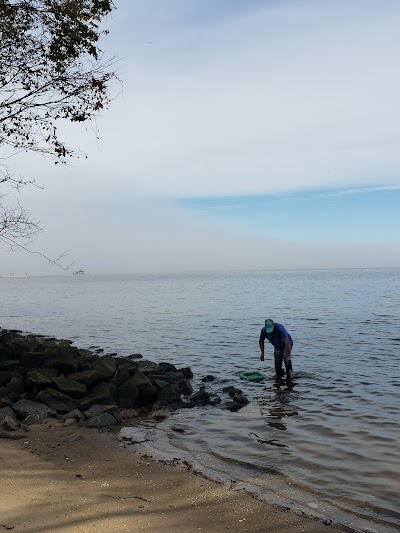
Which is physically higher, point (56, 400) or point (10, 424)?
point (10, 424)

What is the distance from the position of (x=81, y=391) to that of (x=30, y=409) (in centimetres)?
144

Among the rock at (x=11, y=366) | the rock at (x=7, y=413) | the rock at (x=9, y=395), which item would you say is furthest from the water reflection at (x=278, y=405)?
the rock at (x=11, y=366)

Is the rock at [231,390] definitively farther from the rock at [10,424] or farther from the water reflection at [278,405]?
the rock at [10,424]

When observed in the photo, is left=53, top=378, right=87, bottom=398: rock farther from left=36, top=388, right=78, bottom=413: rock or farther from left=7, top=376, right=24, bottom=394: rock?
left=7, top=376, right=24, bottom=394: rock

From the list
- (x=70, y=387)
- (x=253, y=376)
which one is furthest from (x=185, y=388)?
(x=70, y=387)

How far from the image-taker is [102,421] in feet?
33.2

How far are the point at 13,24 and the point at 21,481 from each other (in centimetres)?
963

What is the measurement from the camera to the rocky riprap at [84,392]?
10.3 m

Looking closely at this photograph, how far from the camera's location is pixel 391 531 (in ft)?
18.8

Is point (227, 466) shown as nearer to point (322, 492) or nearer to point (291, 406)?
point (322, 492)

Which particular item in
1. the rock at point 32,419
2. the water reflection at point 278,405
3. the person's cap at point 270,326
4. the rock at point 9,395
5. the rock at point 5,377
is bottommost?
the water reflection at point 278,405

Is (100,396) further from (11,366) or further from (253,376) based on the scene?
(253,376)

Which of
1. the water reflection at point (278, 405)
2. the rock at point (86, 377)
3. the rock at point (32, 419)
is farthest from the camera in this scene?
the rock at point (86, 377)

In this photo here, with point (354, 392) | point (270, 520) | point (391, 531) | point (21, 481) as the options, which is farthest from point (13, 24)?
point (354, 392)
